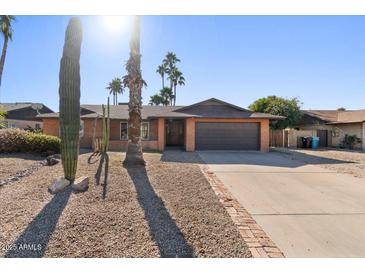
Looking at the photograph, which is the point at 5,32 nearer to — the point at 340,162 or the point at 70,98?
the point at 70,98

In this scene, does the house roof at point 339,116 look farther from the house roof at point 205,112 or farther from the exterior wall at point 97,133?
the exterior wall at point 97,133

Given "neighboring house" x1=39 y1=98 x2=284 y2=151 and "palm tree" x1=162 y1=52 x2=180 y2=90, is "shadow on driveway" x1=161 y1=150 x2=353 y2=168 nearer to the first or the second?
"neighboring house" x1=39 y1=98 x2=284 y2=151

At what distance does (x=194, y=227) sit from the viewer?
384 centimetres

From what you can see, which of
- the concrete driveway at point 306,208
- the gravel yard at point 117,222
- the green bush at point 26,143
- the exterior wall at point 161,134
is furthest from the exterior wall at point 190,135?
the gravel yard at point 117,222

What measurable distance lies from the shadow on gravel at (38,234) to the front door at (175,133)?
16.1 meters

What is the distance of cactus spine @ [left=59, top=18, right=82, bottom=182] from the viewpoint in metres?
6.09

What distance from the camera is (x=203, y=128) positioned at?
16750mm

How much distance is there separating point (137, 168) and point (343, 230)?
6.38m

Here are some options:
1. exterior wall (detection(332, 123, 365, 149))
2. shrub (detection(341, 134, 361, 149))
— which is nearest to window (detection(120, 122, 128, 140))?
shrub (detection(341, 134, 361, 149))

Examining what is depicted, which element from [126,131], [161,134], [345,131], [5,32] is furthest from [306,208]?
[5,32]

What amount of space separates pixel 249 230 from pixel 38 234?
3211mm

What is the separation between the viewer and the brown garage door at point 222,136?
1675 centimetres

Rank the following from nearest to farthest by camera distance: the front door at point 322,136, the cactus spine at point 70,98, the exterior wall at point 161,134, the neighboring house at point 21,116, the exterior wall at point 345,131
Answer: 1. the cactus spine at point 70,98
2. the exterior wall at point 161,134
3. the exterior wall at point 345,131
4. the front door at point 322,136
5. the neighboring house at point 21,116
